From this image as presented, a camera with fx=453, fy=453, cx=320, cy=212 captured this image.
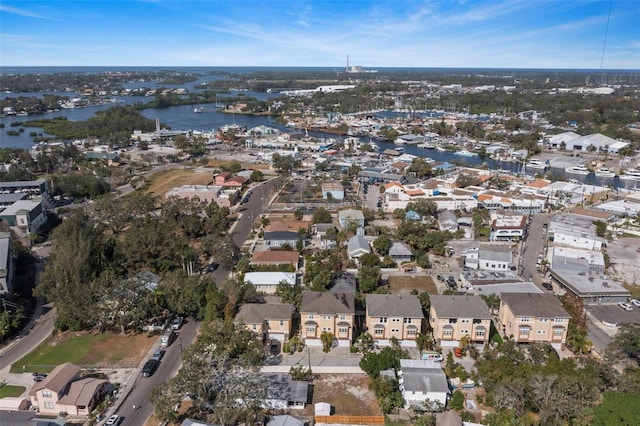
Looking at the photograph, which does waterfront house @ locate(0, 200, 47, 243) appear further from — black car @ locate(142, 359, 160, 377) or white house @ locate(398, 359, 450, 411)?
white house @ locate(398, 359, 450, 411)

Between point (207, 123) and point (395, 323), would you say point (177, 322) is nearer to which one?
point (395, 323)

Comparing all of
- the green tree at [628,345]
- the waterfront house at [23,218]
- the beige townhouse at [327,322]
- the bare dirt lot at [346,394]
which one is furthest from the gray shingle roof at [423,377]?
the waterfront house at [23,218]

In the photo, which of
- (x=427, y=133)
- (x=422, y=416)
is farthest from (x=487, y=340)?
(x=427, y=133)

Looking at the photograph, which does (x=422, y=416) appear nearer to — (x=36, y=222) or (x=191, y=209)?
(x=191, y=209)

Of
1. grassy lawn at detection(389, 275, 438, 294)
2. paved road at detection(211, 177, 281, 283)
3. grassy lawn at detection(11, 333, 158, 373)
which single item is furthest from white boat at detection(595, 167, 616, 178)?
grassy lawn at detection(11, 333, 158, 373)

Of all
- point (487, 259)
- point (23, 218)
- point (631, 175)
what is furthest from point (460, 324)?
point (631, 175)
